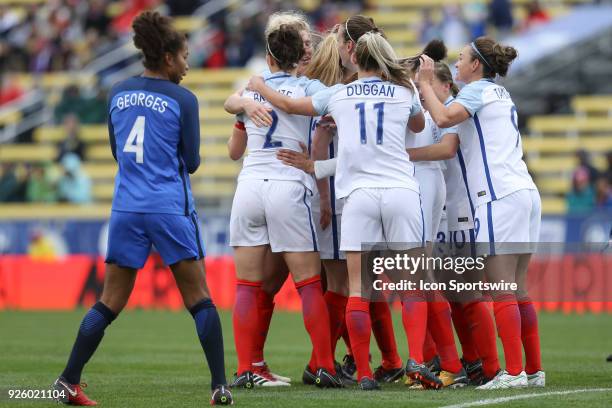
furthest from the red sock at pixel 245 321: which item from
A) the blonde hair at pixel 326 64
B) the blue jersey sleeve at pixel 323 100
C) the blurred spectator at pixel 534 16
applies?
the blurred spectator at pixel 534 16

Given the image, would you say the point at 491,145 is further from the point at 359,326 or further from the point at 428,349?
the point at 428,349

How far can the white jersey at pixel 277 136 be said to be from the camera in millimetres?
8898

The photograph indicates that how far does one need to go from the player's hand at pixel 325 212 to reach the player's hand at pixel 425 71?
1.12 meters

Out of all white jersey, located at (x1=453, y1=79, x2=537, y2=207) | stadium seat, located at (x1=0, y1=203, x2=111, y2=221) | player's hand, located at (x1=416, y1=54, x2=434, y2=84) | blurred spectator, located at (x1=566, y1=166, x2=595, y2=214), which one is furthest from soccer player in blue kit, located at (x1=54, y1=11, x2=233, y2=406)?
stadium seat, located at (x1=0, y1=203, x2=111, y2=221)

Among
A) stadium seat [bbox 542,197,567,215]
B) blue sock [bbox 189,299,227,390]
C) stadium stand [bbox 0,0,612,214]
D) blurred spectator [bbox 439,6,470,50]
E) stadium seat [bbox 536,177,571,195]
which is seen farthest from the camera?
blurred spectator [bbox 439,6,470,50]

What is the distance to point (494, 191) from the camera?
8562mm

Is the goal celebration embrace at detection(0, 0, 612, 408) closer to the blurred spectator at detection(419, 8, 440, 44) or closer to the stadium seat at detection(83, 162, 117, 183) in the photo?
the stadium seat at detection(83, 162, 117, 183)

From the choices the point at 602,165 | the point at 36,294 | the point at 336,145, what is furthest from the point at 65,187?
the point at 336,145

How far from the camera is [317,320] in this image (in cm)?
878

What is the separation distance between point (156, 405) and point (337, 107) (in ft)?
7.69

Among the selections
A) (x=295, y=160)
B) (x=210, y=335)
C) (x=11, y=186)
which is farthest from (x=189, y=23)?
(x=210, y=335)

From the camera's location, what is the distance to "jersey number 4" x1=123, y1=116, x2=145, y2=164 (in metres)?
7.76

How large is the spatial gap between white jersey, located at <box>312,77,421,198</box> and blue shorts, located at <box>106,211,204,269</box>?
1.29m

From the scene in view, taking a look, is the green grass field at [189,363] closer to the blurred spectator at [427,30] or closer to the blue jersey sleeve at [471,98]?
the blue jersey sleeve at [471,98]
